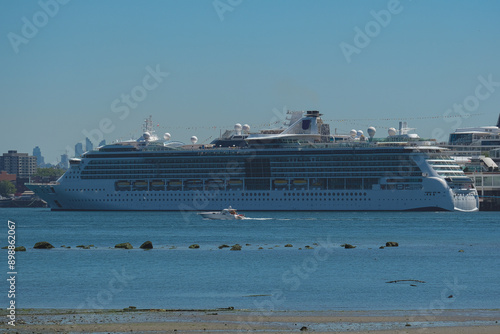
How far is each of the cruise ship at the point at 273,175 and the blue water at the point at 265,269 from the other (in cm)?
3186

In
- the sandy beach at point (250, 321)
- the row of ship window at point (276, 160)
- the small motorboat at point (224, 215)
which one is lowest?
the small motorboat at point (224, 215)

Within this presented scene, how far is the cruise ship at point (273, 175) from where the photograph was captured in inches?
4636

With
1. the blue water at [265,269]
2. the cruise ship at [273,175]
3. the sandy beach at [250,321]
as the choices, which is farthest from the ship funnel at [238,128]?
the sandy beach at [250,321]

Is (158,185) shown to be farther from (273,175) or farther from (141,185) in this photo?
(273,175)

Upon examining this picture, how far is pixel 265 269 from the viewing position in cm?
4769

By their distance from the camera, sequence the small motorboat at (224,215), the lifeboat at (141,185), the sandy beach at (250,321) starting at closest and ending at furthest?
the sandy beach at (250,321), the small motorboat at (224,215), the lifeboat at (141,185)

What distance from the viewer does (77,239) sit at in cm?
7288

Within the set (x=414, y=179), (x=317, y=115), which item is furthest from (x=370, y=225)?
(x=317, y=115)

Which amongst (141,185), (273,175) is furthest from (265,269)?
(141,185)

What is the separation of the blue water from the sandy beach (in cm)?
162

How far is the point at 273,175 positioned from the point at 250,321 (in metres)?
92.9

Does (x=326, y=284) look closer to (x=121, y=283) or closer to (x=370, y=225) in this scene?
(x=121, y=283)

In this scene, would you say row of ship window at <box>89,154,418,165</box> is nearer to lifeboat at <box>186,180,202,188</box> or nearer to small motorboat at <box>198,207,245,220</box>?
lifeboat at <box>186,180,202,188</box>

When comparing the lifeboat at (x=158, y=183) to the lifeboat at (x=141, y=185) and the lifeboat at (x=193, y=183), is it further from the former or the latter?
the lifeboat at (x=193, y=183)
